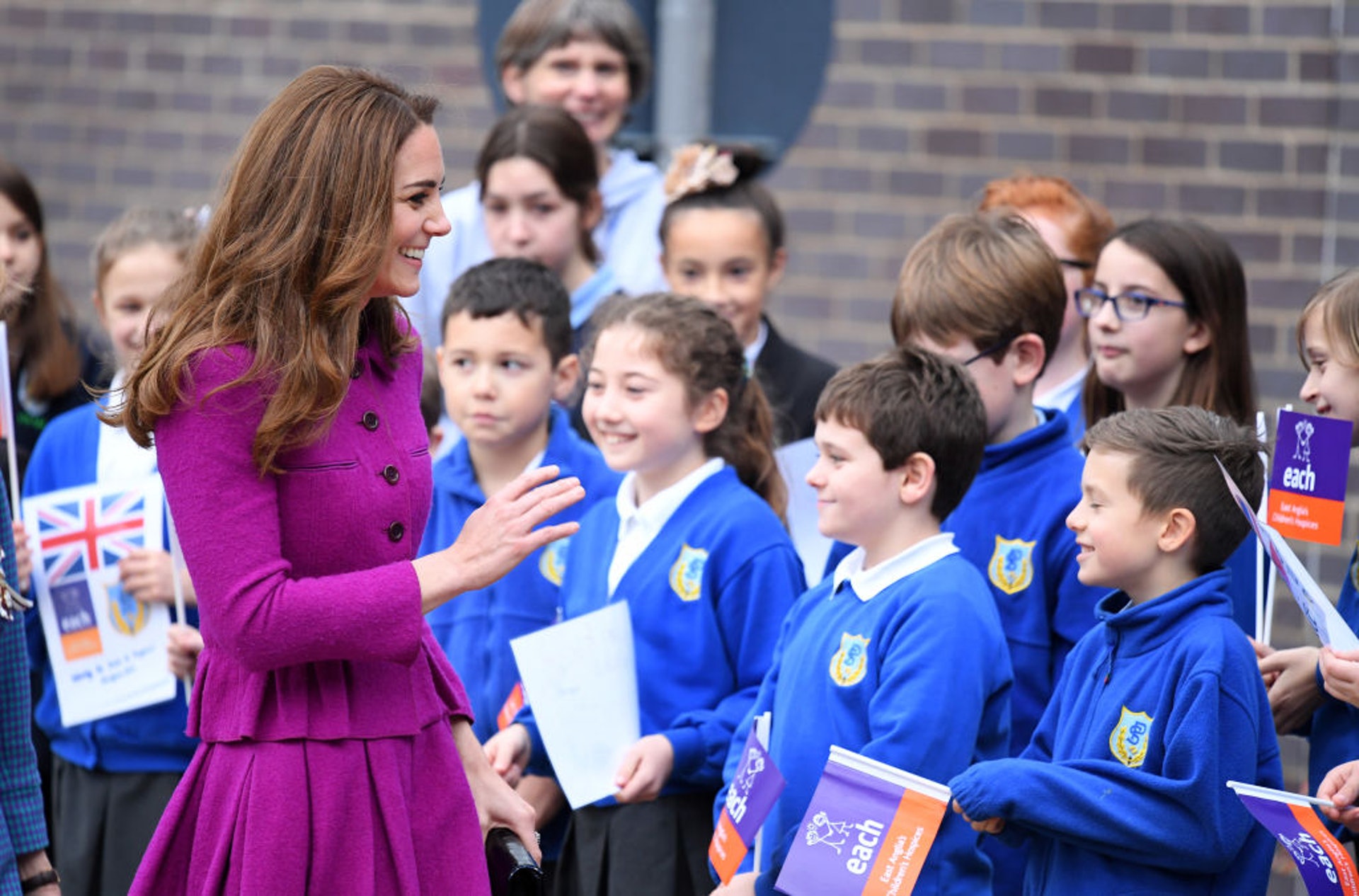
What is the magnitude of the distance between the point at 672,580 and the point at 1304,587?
4.58 feet

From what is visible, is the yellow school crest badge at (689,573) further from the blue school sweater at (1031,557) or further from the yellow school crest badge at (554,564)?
the blue school sweater at (1031,557)

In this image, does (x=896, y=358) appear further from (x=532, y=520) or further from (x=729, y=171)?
(x=729, y=171)

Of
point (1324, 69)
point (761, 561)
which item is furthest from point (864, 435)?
point (1324, 69)

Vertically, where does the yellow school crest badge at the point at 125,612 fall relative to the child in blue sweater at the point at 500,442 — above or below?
below

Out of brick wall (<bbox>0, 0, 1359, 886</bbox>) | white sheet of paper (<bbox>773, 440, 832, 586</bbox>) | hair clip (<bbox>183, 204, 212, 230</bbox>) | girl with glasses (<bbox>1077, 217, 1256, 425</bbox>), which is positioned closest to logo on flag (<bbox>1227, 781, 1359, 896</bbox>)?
girl with glasses (<bbox>1077, 217, 1256, 425</bbox>)

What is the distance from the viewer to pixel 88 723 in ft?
14.2

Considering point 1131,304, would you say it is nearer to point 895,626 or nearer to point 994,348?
point 994,348

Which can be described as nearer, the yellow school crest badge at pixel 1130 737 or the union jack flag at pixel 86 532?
the yellow school crest badge at pixel 1130 737

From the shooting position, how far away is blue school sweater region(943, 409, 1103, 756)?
3.63m

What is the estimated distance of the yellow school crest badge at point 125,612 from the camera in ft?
14.1

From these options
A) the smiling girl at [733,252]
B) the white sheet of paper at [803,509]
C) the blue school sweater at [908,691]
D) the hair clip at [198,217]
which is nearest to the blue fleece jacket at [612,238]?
the smiling girl at [733,252]

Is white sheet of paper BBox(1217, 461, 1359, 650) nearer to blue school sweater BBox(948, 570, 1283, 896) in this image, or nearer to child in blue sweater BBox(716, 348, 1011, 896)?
blue school sweater BBox(948, 570, 1283, 896)

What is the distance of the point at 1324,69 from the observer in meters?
6.20

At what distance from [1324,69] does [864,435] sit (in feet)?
11.7
